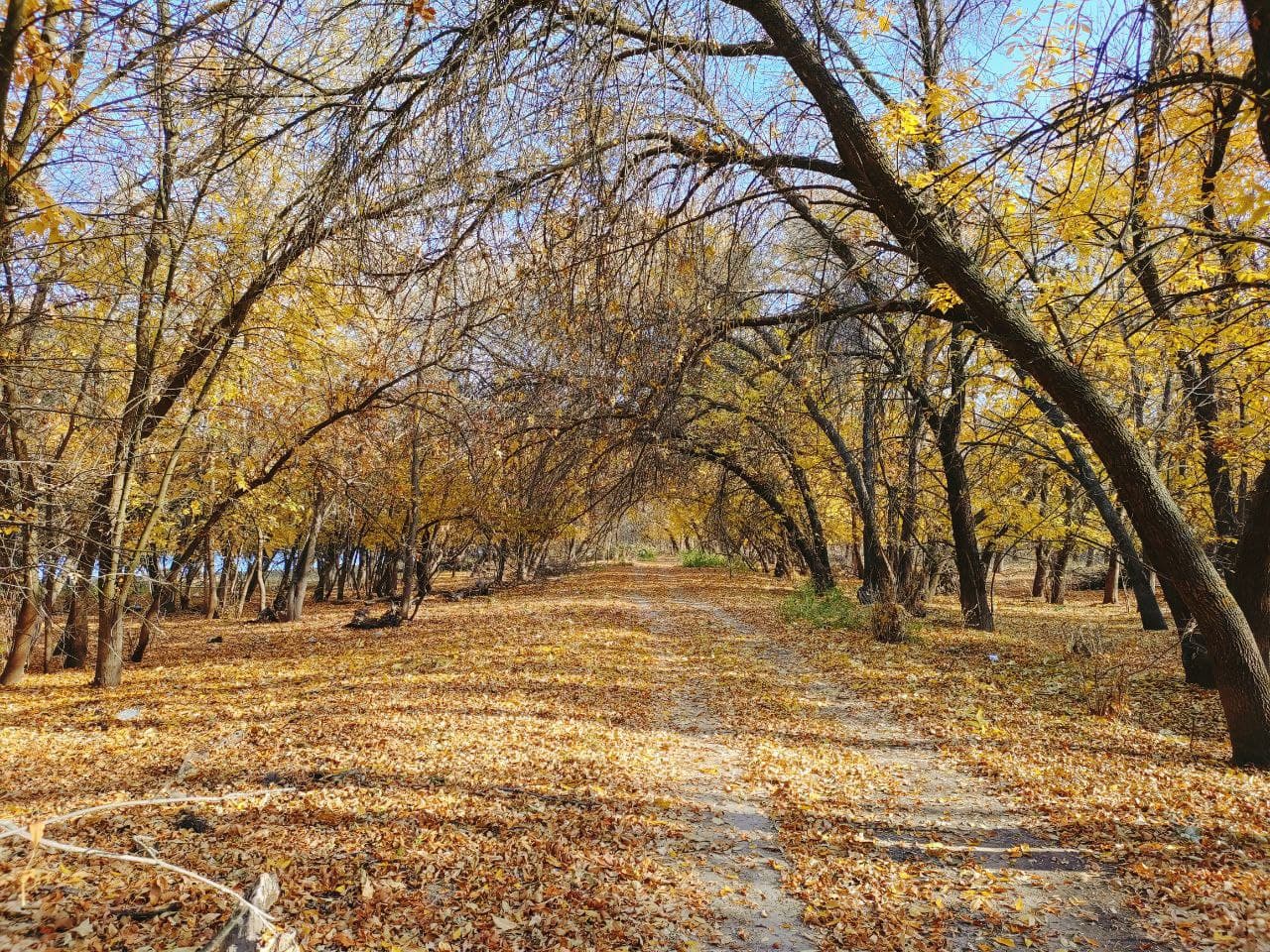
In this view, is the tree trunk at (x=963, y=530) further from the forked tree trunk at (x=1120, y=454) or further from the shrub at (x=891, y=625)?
the forked tree trunk at (x=1120, y=454)

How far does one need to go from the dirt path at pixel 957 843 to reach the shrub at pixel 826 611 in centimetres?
585

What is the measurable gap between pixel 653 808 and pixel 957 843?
2255mm

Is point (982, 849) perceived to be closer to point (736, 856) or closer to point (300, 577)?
point (736, 856)

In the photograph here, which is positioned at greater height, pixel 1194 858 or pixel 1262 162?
pixel 1262 162

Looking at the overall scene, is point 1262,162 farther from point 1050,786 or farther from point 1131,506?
point 1050,786

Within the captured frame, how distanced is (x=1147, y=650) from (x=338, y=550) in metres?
28.1

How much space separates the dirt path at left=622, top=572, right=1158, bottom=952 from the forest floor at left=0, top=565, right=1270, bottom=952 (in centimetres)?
2

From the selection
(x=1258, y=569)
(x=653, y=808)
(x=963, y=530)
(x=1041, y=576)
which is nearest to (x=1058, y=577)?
(x=1041, y=576)

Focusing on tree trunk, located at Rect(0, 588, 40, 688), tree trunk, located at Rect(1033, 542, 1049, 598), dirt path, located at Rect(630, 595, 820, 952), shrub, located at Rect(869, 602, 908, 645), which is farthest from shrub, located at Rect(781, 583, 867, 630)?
tree trunk, located at Rect(0, 588, 40, 688)

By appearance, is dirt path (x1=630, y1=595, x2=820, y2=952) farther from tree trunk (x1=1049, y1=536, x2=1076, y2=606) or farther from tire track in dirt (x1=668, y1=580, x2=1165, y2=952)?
tree trunk (x1=1049, y1=536, x2=1076, y2=606)

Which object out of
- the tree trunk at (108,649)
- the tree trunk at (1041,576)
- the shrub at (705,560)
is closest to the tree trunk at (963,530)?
the tree trunk at (1041,576)

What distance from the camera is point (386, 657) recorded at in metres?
11.7

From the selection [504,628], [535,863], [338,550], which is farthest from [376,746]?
[338,550]

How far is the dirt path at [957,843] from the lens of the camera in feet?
12.7
